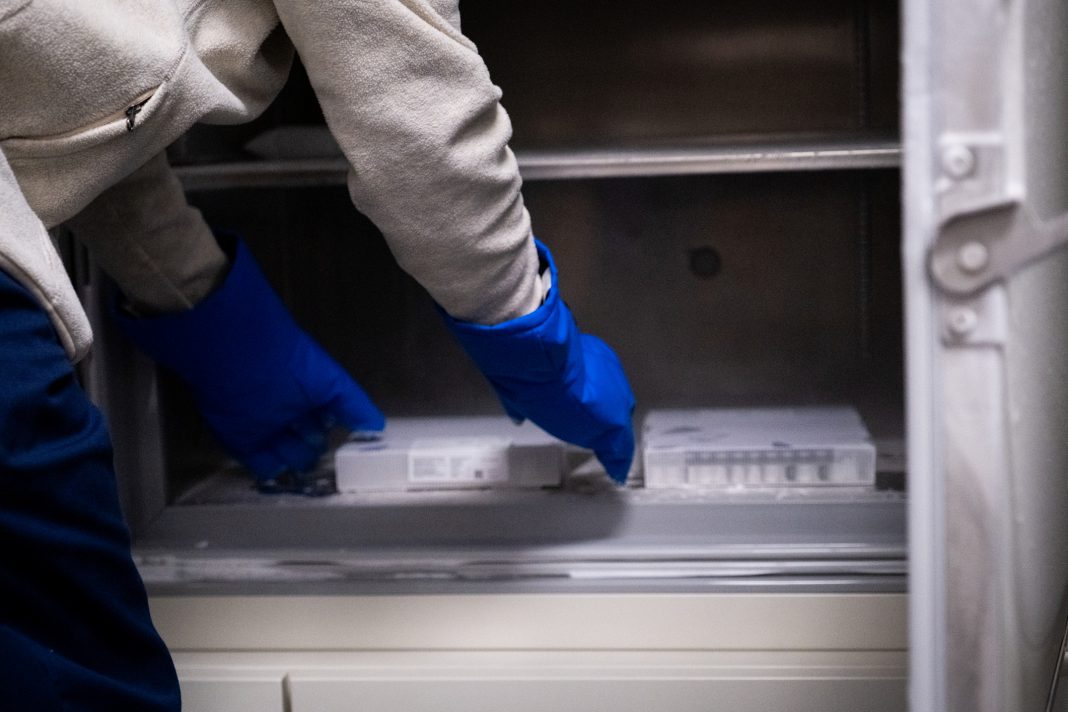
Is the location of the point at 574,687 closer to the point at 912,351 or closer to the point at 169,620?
the point at 169,620

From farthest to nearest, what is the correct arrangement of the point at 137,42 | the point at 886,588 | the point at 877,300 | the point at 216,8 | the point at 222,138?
Answer: the point at 877,300 < the point at 222,138 < the point at 886,588 < the point at 216,8 < the point at 137,42

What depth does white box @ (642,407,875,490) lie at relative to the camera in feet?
4.40

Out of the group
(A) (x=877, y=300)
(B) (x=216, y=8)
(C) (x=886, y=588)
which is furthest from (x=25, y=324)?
(A) (x=877, y=300)

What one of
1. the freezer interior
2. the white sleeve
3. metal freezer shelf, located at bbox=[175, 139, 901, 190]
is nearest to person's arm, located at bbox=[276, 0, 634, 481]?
the white sleeve

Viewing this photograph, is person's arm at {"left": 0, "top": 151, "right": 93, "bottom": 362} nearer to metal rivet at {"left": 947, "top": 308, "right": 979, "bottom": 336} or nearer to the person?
the person

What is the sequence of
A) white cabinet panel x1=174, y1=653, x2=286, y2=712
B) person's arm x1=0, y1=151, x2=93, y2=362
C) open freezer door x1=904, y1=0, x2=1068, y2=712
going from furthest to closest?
1. white cabinet panel x1=174, y1=653, x2=286, y2=712
2. person's arm x1=0, y1=151, x2=93, y2=362
3. open freezer door x1=904, y1=0, x2=1068, y2=712

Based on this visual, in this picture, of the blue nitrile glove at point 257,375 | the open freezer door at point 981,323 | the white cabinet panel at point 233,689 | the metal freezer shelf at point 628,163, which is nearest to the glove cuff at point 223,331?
the blue nitrile glove at point 257,375

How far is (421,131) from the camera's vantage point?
903mm

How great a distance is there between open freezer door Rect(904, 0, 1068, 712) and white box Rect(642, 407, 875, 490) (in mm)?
687

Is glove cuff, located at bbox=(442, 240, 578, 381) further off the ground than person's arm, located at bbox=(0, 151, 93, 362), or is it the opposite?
person's arm, located at bbox=(0, 151, 93, 362)

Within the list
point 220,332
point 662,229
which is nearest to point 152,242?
point 220,332

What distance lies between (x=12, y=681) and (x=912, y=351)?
0.57 metres

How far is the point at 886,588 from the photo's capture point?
1149 millimetres

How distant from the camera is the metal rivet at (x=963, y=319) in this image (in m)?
0.59
